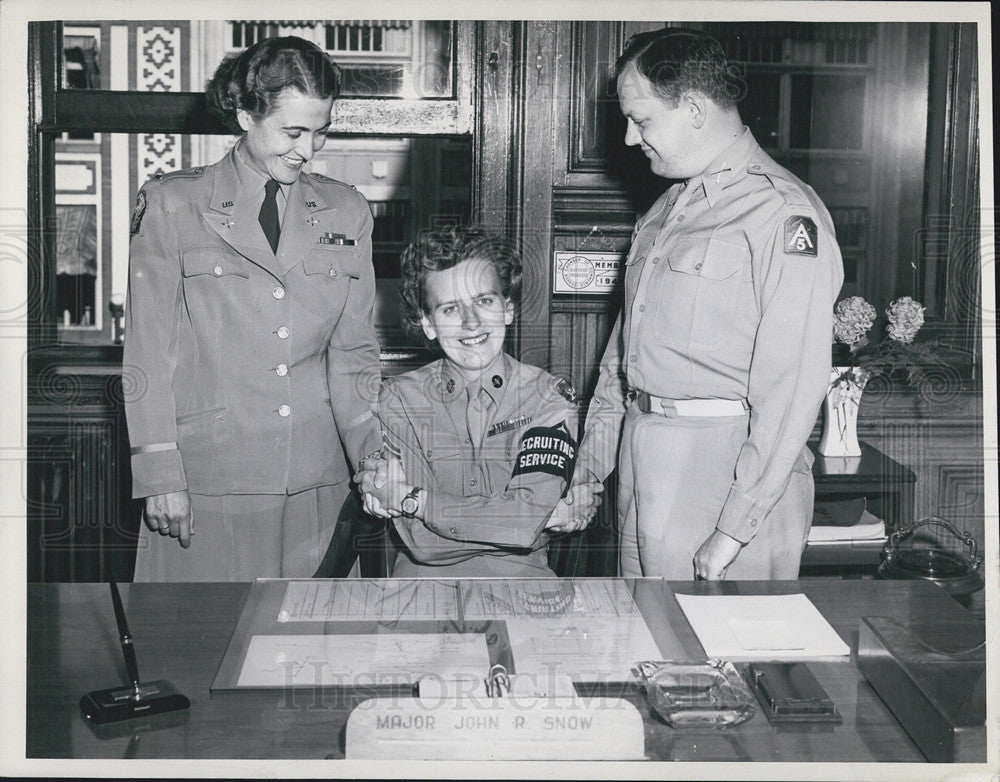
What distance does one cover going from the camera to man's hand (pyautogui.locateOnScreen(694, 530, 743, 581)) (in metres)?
1.66

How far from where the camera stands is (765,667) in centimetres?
126

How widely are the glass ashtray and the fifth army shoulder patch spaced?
74cm

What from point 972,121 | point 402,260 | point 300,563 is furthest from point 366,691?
point 972,121

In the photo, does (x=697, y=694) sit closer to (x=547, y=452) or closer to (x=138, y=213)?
(x=547, y=452)

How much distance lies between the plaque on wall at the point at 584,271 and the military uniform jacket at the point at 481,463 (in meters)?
0.22

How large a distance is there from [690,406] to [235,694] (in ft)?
3.09

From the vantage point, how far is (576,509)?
183 cm

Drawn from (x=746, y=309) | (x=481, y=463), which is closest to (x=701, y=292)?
(x=746, y=309)

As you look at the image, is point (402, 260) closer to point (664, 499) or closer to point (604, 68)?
point (604, 68)

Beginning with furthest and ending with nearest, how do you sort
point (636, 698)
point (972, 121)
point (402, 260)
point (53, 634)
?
point (402, 260) → point (972, 121) → point (53, 634) → point (636, 698)

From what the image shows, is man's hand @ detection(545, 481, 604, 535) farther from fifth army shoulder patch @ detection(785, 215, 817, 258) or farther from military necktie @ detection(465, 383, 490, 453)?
fifth army shoulder patch @ detection(785, 215, 817, 258)

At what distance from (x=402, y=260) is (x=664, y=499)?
0.70 meters

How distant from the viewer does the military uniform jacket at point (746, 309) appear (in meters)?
1.60

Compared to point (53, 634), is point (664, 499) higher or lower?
higher
